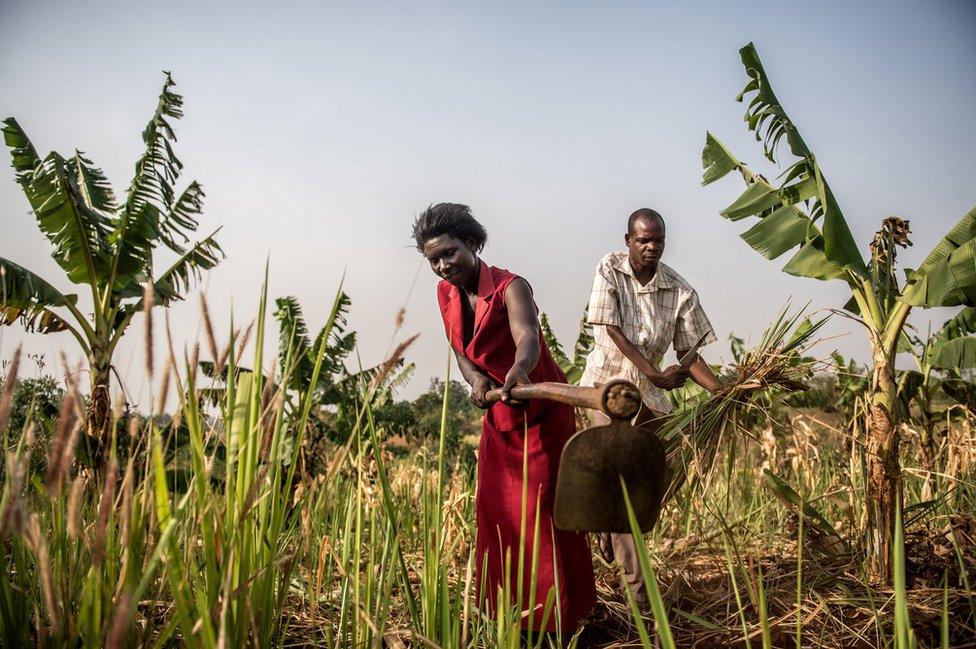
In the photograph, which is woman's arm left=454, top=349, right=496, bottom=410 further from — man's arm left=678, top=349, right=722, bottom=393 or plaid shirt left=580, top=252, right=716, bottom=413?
man's arm left=678, top=349, right=722, bottom=393

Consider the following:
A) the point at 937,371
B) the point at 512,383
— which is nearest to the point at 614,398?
the point at 512,383

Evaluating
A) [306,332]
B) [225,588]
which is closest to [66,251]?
[306,332]

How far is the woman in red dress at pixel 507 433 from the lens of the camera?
271 centimetres

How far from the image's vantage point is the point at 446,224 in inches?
111

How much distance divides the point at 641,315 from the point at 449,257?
128 centimetres

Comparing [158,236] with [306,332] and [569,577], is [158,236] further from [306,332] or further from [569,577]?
[569,577]

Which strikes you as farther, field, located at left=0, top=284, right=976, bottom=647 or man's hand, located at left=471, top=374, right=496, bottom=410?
man's hand, located at left=471, top=374, right=496, bottom=410

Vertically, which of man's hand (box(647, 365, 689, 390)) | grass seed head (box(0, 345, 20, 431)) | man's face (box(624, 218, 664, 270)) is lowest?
grass seed head (box(0, 345, 20, 431))

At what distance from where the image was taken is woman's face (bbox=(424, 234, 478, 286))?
278 cm

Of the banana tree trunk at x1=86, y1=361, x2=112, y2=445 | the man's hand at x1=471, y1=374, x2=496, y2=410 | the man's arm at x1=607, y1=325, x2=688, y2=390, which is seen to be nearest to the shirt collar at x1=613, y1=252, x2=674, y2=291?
the man's arm at x1=607, y1=325, x2=688, y2=390

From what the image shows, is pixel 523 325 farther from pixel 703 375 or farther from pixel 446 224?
pixel 703 375

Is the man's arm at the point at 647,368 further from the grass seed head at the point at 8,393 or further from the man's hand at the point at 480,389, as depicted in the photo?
the grass seed head at the point at 8,393

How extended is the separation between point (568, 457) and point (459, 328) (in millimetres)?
1497

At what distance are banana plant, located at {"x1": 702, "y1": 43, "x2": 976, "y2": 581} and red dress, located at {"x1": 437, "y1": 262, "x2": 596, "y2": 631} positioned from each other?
5.03 ft
